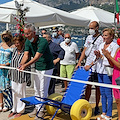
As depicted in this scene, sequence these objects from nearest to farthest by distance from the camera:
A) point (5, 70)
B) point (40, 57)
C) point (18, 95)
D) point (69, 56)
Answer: point (40, 57) → point (18, 95) → point (5, 70) → point (69, 56)

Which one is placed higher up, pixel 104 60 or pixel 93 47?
pixel 93 47

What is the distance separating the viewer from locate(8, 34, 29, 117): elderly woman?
5.33 meters

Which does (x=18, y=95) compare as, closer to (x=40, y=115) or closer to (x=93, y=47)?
(x=40, y=115)

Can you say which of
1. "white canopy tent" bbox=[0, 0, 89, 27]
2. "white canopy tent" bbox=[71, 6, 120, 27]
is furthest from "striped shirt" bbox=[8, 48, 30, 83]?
"white canopy tent" bbox=[71, 6, 120, 27]

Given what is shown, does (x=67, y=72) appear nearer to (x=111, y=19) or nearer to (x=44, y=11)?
(x=44, y=11)

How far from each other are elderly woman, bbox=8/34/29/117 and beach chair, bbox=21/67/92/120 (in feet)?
1.57

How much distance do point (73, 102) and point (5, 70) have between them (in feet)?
6.02

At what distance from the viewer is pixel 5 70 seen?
19.0ft

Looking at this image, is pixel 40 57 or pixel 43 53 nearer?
pixel 43 53

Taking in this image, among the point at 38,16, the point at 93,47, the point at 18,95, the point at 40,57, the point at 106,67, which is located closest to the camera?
the point at 106,67

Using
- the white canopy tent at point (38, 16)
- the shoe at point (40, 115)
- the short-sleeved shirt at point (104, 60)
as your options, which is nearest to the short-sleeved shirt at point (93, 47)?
the short-sleeved shirt at point (104, 60)

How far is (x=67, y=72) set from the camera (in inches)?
297

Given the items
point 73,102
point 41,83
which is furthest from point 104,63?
point 41,83

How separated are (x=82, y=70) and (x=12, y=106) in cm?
189
